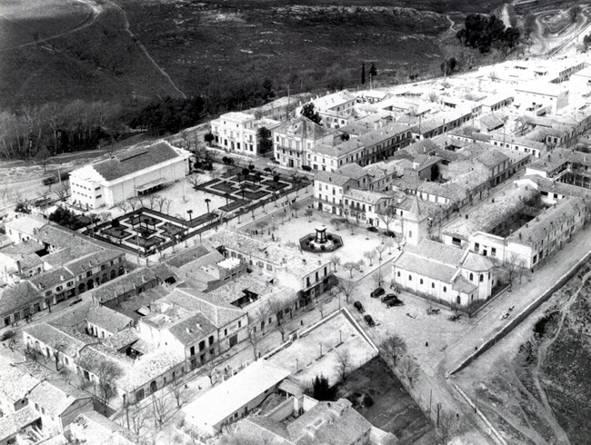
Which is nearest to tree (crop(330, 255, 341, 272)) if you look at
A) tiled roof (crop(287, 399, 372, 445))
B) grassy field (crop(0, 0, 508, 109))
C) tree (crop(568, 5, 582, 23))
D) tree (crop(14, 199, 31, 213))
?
tiled roof (crop(287, 399, 372, 445))

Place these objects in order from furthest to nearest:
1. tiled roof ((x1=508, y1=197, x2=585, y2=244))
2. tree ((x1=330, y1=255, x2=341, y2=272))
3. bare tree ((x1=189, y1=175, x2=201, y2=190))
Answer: bare tree ((x1=189, y1=175, x2=201, y2=190)) → tree ((x1=330, y1=255, x2=341, y2=272)) → tiled roof ((x1=508, y1=197, x2=585, y2=244))

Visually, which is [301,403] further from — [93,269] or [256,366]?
[93,269]

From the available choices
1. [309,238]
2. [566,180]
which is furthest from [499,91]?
[309,238]

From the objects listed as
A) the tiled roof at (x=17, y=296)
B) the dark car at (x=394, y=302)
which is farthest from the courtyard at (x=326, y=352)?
the tiled roof at (x=17, y=296)

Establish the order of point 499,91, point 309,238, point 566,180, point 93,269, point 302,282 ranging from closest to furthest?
point 302,282 → point 93,269 → point 309,238 → point 566,180 → point 499,91

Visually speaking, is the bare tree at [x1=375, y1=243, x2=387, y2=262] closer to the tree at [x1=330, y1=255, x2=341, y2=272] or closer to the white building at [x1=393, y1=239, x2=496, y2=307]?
the tree at [x1=330, y1=255, x2=341, y2=272]

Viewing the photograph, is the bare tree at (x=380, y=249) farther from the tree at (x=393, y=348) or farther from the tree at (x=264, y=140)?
the tree at (x=264, y=140)
